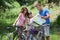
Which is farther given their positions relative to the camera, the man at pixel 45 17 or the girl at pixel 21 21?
the girl at pixel 21 21

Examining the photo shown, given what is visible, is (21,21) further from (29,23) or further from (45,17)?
(45,17)

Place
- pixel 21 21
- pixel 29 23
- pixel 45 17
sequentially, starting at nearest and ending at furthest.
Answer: pixel 45 17
pixel 29 23
pixel 21 21

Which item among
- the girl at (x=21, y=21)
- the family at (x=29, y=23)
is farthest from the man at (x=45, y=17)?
the girl at (x=21, y=21)

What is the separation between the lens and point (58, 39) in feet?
46.3

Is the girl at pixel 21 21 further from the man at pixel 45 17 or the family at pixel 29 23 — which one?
the man at pixel 45 17

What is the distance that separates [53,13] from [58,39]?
1301cm

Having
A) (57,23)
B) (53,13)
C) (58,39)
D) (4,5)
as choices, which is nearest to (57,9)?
(53,13)

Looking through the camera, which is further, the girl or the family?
the girl

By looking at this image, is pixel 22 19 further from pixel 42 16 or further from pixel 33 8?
pixel 33 8

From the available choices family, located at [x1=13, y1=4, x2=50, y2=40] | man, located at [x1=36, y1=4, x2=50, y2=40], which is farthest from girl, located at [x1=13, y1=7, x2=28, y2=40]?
man, located at [x1=36, y1=4, x2=50, y2=40]

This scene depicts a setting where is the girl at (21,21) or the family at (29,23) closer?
the family at (29,23)

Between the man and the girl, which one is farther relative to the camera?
the girl

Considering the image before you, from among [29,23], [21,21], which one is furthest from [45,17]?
[21,21]

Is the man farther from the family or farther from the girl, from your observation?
the girl
